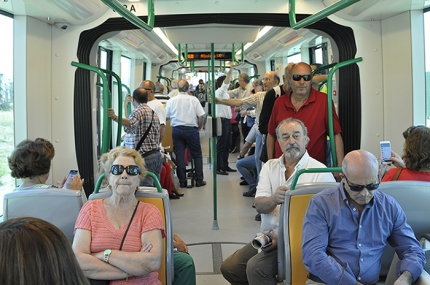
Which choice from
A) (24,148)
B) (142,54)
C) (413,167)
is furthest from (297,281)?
(142,54)

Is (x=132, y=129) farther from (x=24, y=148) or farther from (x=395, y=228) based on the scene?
(x=395, y=228)

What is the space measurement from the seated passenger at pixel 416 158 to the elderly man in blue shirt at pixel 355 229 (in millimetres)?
627

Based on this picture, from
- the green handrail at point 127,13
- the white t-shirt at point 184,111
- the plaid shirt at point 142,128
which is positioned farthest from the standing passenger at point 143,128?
the white t-shirt at point 184,111

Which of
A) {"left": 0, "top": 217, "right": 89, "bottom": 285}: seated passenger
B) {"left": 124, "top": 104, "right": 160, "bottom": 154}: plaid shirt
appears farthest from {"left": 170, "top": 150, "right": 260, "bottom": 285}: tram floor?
{"left": 0, "top": 217, "right": 89, "bottom": 285}: seated passenger

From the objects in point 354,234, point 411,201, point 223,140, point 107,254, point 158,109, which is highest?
point 158,109

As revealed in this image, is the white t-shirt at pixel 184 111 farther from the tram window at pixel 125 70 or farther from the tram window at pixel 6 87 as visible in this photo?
the tram window at pixel 125 70

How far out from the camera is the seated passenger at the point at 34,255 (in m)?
0.91

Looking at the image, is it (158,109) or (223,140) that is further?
(223,140)

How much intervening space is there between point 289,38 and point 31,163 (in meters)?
6.90

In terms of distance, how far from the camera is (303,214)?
8.52 feet

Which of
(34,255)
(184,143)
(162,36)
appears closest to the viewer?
(34,255)

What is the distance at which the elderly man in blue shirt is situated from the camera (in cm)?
227

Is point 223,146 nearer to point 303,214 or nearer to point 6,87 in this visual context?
point 6,87

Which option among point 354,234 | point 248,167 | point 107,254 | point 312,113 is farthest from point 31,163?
point 248,167
